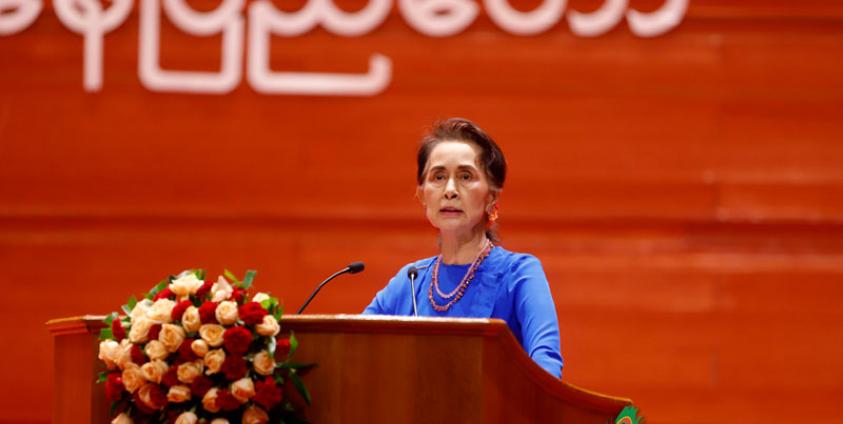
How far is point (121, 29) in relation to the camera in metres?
3.99

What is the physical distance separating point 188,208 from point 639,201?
1.78 meters

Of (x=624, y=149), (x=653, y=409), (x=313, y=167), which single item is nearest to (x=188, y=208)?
(x=313, y=167)

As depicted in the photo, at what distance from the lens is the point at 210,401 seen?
5.31ft

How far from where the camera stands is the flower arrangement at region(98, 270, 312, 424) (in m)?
1.63

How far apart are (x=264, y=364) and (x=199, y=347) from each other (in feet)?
0.37

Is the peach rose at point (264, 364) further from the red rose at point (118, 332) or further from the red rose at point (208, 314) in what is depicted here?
the red rose at point (118, 332)

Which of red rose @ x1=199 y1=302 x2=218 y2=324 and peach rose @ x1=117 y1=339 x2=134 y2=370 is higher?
red rose @ x1=199 y1=302 x2=218 y2=324

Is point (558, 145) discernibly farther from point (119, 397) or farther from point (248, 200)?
point (119, 397)

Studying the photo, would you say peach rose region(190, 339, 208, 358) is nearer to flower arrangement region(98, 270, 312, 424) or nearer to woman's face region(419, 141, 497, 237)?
flower arrangement region(98, 270, 312, 424)

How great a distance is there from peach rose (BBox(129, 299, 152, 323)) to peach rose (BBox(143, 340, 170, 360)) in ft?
0.20

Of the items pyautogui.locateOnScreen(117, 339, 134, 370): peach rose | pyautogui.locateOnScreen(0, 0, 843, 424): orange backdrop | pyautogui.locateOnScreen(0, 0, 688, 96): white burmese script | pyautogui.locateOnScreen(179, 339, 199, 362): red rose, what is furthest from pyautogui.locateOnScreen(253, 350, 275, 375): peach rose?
pyautogui.locateOnScreen(0, 0, 688, 96): white burmese script

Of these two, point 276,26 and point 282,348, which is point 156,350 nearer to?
point 282,348

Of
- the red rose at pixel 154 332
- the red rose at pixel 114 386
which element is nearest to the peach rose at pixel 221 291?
the red rose at pixel 154 332

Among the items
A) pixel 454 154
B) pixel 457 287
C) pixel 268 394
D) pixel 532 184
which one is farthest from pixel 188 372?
pixel 532 184
